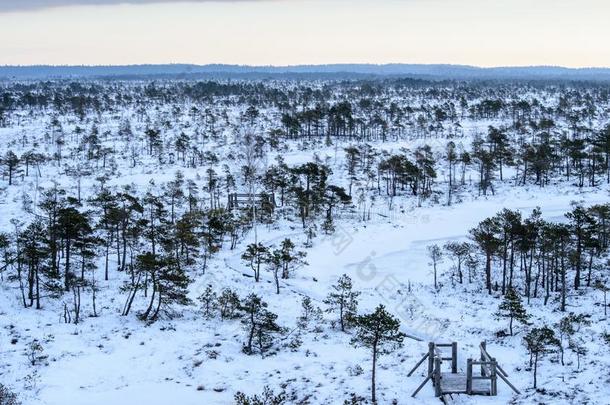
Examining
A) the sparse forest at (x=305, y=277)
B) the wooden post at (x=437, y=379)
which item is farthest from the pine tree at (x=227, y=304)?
the wooden post at (x=437, y=379)

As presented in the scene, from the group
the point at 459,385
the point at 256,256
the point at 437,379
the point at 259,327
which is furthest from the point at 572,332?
the point at 256,256

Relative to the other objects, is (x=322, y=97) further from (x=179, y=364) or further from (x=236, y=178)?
(x=179, y=364)

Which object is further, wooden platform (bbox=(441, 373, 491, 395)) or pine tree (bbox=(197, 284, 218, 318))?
pine tree (bbox=(197, 284, 218, 318))

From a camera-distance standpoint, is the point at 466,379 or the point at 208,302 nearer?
the point at 466,379

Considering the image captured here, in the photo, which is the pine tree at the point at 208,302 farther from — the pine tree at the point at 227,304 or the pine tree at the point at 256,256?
the pine tree at the point at 256,256

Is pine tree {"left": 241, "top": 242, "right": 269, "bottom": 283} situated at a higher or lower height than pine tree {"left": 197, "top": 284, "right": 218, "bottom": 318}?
higher

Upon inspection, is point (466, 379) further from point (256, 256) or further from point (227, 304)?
point (256, 256)

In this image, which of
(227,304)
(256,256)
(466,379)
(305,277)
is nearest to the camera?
(466,379)

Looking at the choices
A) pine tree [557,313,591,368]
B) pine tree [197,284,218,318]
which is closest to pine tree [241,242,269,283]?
pine tree [197,284,218,318]

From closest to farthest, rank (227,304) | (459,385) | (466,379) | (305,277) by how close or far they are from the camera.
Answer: (459,385) → (466,379) → (227,304) → (305,277)

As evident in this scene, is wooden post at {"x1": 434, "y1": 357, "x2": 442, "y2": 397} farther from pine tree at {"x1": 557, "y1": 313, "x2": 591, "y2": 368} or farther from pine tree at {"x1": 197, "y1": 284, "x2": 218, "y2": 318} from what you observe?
pine tree at {"x1": 197, "y1": 284, "x2": 218, "y2": 318}
